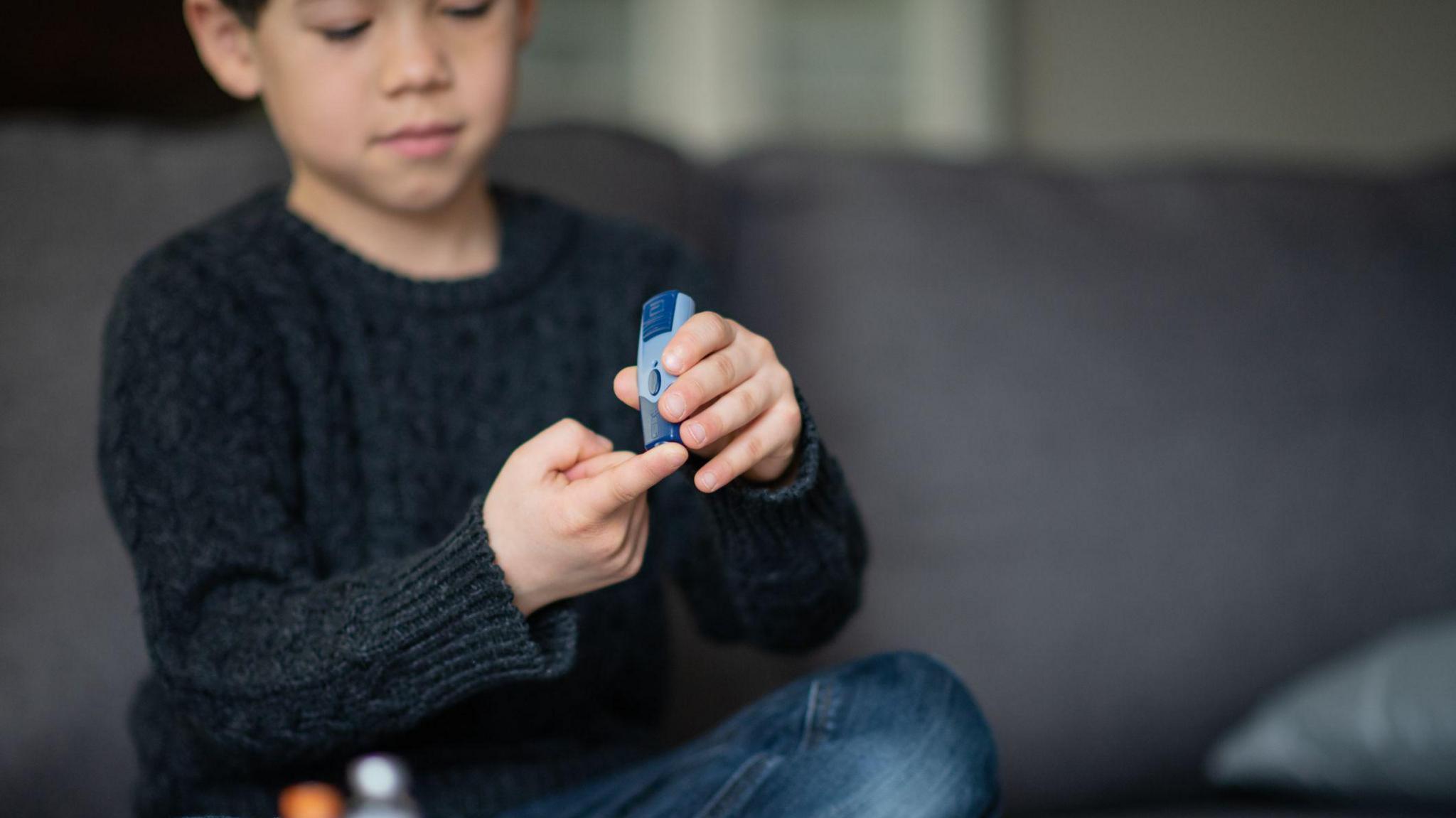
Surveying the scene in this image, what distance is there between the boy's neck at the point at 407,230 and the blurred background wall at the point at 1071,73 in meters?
1.97

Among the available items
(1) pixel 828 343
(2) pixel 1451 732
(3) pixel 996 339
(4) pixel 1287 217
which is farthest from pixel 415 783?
(4) pixel 1287 217

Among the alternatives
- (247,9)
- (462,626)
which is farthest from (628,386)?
(247,9)

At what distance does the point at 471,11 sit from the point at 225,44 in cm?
17

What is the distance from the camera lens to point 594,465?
65 cm

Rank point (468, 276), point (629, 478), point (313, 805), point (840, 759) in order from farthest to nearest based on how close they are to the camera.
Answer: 1. point (468, 276)
2. point (840, 759)
3. point (629, 478)
4. point (313, 805)

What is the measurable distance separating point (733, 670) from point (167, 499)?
1.78 feet

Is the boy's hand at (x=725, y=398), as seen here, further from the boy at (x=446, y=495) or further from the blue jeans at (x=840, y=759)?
the blue jeans at (x=840, y=759)

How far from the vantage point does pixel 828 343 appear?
1.22 meters

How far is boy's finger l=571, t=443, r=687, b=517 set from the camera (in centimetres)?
59

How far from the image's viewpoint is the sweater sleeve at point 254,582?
0.68m

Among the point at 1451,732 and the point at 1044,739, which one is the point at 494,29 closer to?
the point at 1044,739

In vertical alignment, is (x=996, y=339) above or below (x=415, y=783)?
above

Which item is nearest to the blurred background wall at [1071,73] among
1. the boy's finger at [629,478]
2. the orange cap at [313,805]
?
the boy's finger at [629,478]

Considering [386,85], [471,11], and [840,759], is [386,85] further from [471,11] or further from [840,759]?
[840,759]
